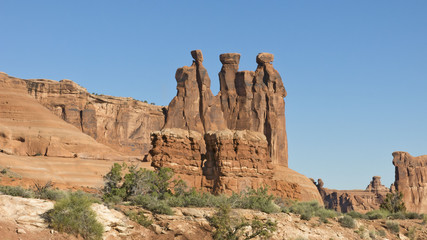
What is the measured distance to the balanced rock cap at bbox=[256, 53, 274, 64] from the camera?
82812mm

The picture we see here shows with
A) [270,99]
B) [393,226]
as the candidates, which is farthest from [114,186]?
[270,99]

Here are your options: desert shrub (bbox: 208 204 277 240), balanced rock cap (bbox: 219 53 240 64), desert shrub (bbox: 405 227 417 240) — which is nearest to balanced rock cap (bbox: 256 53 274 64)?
balanced rock cap (bbox: 219 53 240 64)

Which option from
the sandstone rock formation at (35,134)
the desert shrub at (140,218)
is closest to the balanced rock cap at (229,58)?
the sandstone rock formation at (35,134)

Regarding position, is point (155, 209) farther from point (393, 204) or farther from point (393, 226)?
point (393, 204)

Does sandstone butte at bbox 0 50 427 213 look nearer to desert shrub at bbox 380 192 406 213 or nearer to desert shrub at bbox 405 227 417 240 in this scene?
desert shrub at bbox 380 192 406 213

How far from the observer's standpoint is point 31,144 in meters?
52.3

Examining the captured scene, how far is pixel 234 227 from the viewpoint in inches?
878

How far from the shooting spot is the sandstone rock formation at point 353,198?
114812 mm

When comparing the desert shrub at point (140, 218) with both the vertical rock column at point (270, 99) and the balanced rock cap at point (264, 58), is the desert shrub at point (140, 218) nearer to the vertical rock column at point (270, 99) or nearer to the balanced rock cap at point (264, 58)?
the vertical rock column at point (270, 99)

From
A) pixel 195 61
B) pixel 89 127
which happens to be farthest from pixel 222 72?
pixel 89 127

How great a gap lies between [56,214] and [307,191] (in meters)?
45.6

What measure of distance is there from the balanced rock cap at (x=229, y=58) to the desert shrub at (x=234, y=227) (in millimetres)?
61418

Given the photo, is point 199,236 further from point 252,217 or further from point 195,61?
point 195,61

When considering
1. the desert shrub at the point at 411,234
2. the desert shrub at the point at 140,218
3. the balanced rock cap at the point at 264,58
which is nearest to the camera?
the desert shrub at the point at 140,218
